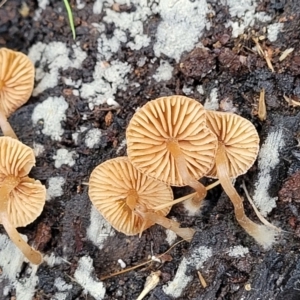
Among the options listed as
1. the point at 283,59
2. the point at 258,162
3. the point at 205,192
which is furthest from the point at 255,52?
the point at 205,192

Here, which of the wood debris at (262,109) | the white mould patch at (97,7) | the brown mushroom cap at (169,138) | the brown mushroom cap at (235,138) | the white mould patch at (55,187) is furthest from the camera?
the white mould patch at (97,7)

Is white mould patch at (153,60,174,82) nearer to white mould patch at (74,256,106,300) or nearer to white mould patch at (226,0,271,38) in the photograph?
white mould patch at (226,0,271,38)

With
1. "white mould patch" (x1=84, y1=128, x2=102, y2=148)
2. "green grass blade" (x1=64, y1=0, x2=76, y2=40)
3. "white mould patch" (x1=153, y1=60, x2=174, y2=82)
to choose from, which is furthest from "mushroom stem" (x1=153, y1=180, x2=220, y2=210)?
"green grass blade" (x1=64, y1=0, x2=76, y2=40)

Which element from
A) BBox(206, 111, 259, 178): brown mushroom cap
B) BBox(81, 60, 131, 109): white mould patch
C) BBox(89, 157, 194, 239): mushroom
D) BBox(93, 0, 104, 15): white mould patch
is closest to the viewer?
BBox(206, 111, 259, 178): brown mushroom cap

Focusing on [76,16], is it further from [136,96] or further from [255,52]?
[255,52]

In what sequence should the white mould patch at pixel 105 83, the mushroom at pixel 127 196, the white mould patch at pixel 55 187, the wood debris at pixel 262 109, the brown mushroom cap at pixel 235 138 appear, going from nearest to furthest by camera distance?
the brown mushroom cap at pixel 235 138 < the mushroom at pixel 127 196 < the wood debris at pixel 262 109 < the white mould patch at pixel 55 187 < the white mould patch at pixel 105 83

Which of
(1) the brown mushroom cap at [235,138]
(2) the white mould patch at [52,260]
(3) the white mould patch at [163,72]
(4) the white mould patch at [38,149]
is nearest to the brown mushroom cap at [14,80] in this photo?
(4) the white mould patch at [38,149]

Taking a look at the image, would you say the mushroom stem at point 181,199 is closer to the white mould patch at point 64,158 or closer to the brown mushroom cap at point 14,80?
the white mould patch at point 64,158
